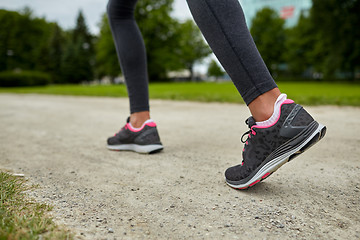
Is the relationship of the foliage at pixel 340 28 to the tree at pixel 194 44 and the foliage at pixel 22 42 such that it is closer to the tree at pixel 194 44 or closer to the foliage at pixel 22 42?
the tree at pixel 194 44

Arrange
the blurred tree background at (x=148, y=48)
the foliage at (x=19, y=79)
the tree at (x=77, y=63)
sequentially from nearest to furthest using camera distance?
1. the foliage at (x=19, y=79)
2. the blurred tree background at (x=148, y=48)
3. the tree at (x=77, y=63)

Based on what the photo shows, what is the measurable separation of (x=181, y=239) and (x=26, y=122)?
9.35 ft

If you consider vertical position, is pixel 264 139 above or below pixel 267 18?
below

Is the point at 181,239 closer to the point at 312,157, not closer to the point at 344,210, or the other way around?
the point at 344,210

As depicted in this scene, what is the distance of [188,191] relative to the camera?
1141mm

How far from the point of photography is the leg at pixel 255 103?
3.45 feet

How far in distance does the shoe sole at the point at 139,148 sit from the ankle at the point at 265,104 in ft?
2.65

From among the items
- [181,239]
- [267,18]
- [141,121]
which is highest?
[267,18]

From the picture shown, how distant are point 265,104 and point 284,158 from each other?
0.70ft

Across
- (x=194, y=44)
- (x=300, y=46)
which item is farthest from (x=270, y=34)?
(x=194, y=44)

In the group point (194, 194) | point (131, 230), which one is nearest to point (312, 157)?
point (194, 194)

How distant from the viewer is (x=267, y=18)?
1533 inches

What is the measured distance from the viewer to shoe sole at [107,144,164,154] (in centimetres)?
174

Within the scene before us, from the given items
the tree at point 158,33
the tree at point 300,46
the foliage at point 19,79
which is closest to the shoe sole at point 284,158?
the foliage at point 19,79
